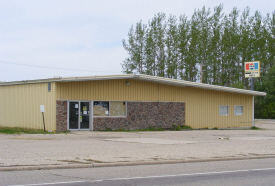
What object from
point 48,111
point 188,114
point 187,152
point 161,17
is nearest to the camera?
point 187,152

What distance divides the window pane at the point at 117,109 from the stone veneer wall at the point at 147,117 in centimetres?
35

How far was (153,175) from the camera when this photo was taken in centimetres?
908

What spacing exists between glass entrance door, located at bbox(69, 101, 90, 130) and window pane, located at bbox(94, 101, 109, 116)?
22.3 inches

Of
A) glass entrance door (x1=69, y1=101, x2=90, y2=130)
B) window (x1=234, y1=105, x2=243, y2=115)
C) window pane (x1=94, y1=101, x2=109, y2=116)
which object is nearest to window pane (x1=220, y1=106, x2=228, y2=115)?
window (x1=234, y1=105, x2=243, y2=115)

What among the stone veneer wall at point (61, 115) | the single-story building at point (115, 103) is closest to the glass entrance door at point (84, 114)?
the single-story building at point (115, 103)

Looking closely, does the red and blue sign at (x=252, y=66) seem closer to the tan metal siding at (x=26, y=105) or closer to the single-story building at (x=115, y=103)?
the single-story building at (x=115, y=103)

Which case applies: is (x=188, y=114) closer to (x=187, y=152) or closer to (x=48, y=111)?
(x=48, y=111)

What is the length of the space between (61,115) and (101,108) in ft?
9.96

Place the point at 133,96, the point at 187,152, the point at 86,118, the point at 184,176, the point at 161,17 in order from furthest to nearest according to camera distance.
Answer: the point at 161,17
the point at 133,96
the point at 86,118
the point at 187,152
the point at 184,176

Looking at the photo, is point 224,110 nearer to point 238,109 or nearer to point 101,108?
point 238,109

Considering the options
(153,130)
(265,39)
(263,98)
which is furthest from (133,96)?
(265,39)

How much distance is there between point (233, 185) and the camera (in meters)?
7.90

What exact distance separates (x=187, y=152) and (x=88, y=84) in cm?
1130

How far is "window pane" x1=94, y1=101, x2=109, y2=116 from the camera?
23652mm
